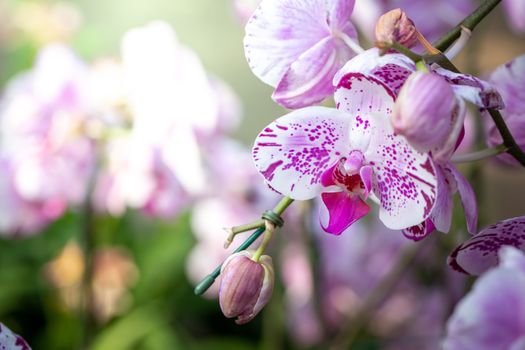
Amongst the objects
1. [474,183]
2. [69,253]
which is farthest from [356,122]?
[69,253]

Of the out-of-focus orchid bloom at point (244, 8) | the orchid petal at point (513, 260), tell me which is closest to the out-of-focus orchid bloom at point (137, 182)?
the out-of-focus orchid bloom at point (244, 8)

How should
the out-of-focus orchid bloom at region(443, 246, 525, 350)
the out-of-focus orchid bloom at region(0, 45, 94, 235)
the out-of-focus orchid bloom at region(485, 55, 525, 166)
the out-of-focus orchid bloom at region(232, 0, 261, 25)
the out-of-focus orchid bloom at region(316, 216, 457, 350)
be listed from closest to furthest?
the out-of-focus orchid bloom at region(443, 246, 525, 350)
the out-of-focus orchid bloom at region(485, 55, 525, 166)
the out-of-focus orchid bloom at region(232, 0, 261, 25)
the out-of-focus orchid bloom at region(0, 45, 94, 235)
the out-of-focus orchid bloom at region(316, 216, 457, 350)

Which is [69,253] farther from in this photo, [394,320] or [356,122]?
[356,122]

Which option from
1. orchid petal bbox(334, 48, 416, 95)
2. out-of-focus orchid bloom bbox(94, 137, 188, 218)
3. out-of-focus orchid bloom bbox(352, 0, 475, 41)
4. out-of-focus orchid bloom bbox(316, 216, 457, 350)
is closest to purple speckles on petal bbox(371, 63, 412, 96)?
orchid petal bbox(334, 48, 416, 95)

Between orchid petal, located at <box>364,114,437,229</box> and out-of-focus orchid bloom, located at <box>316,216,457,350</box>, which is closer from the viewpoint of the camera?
orchid petal, located at <box>364,114,437,229</box>

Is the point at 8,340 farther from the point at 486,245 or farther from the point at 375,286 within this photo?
the point at 375,286

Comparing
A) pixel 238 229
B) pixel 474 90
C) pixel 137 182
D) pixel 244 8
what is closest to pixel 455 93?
pixel 474 90

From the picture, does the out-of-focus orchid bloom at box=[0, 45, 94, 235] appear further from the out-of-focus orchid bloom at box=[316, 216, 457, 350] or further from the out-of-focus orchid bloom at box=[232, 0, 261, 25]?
the out-of-focus orchid bloom at box=[316, 216, 457, 350]
